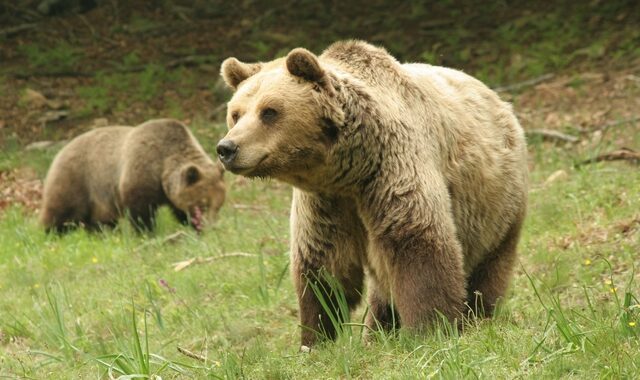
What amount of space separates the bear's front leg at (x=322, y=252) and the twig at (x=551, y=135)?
7.12 metres

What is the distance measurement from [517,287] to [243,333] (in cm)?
191

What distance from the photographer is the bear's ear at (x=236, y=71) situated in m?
4.91

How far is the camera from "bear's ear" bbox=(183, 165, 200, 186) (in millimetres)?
10320

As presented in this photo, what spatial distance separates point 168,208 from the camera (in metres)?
11.1

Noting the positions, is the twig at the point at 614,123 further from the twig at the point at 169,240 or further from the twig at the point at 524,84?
the twig at the point at 169,240

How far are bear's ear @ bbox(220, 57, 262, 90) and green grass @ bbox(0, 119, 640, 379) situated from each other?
4.16 ft

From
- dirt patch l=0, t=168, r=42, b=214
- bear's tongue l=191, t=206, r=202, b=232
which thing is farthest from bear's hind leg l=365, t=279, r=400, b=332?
dirt patch l=0, t=168, r=42, b=214

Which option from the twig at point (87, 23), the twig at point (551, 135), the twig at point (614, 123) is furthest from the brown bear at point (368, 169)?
the twig at point (87, 23)

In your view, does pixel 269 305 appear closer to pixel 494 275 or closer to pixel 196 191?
pixel 494 275

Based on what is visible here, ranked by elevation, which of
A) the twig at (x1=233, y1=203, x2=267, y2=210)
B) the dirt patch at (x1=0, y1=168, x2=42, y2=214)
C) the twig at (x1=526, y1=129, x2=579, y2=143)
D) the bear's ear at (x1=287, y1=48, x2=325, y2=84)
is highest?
the bear's ear at (x1=287, y1=48, x2=325, y2=84)

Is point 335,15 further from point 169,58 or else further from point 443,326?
point 443,326

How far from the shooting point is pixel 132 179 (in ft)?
35.4

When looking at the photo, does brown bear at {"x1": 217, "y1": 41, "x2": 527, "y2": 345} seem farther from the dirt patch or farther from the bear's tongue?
the dirt patch

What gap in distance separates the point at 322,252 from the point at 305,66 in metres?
0.95
